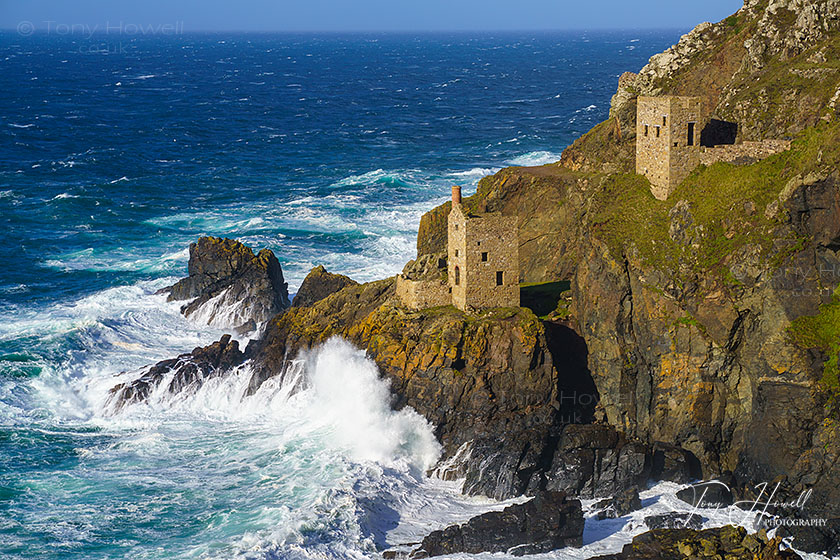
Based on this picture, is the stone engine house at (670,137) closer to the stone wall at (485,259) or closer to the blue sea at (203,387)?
the stone wall at (485,259)

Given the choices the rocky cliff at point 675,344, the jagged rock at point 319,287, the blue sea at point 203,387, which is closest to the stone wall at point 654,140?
the rocky cliff at point 675,344

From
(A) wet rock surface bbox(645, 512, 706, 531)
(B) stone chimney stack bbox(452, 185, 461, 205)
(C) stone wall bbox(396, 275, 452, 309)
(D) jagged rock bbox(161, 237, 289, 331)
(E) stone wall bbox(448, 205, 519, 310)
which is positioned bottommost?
(A) wet rock surface bbox(645, 512, 706, 531)

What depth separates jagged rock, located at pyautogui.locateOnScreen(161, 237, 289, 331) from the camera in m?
Result: 78.6

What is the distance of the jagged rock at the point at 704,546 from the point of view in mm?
42412

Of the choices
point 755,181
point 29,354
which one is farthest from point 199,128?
point 755,181

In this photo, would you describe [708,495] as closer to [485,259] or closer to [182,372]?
[485,259]

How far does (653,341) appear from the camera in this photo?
54.5 meters

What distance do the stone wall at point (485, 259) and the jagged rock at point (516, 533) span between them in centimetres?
1319

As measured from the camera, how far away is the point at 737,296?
173 ft

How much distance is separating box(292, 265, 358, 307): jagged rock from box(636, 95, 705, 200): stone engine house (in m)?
23.4

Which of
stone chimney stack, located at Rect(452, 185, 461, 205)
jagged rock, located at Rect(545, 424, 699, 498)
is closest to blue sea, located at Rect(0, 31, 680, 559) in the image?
jagged rock, located at Rect(545, 424, 699, 498)

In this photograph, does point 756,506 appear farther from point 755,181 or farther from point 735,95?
point 735,95

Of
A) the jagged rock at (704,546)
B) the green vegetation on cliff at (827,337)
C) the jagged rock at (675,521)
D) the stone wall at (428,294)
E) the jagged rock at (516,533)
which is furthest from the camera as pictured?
the stone wall at (428,294)

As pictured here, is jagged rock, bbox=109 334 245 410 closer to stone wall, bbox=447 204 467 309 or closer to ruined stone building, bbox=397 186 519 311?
ruined stone building, bbox=397 186 519 311
